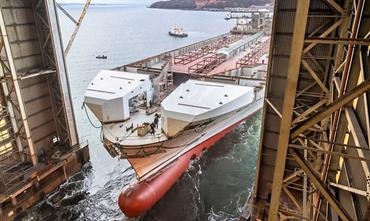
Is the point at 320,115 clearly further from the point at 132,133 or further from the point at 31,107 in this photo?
the point at 31,107

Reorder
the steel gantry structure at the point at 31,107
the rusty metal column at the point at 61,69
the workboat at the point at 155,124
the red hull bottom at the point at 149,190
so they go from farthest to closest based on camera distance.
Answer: the rusty metal column at the point at 61,69
the workboat at the point at 155,124
the red hull bottom at the point at 149,190
the steel gantry structure at the point at 31,107

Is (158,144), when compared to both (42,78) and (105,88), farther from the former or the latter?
(42,78)

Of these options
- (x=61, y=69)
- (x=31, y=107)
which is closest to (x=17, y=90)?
(x=31, y=107)

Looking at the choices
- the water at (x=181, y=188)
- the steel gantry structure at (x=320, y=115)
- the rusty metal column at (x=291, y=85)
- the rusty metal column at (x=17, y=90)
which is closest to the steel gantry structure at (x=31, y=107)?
the rusty metal column at (x=17, y=90)

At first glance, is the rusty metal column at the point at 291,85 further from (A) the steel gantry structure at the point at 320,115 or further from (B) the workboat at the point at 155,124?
(B) the workboat at the point at 155,124

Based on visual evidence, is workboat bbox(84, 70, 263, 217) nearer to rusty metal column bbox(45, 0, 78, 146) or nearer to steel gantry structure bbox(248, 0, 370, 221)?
rusty metal column bbox(45, 0, 78, 146)

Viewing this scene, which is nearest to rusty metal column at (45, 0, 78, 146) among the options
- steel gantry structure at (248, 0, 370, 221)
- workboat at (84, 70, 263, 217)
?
workboat at (84, 70, 263, 217)

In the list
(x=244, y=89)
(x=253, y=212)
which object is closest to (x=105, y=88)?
(x=244, y=89)
